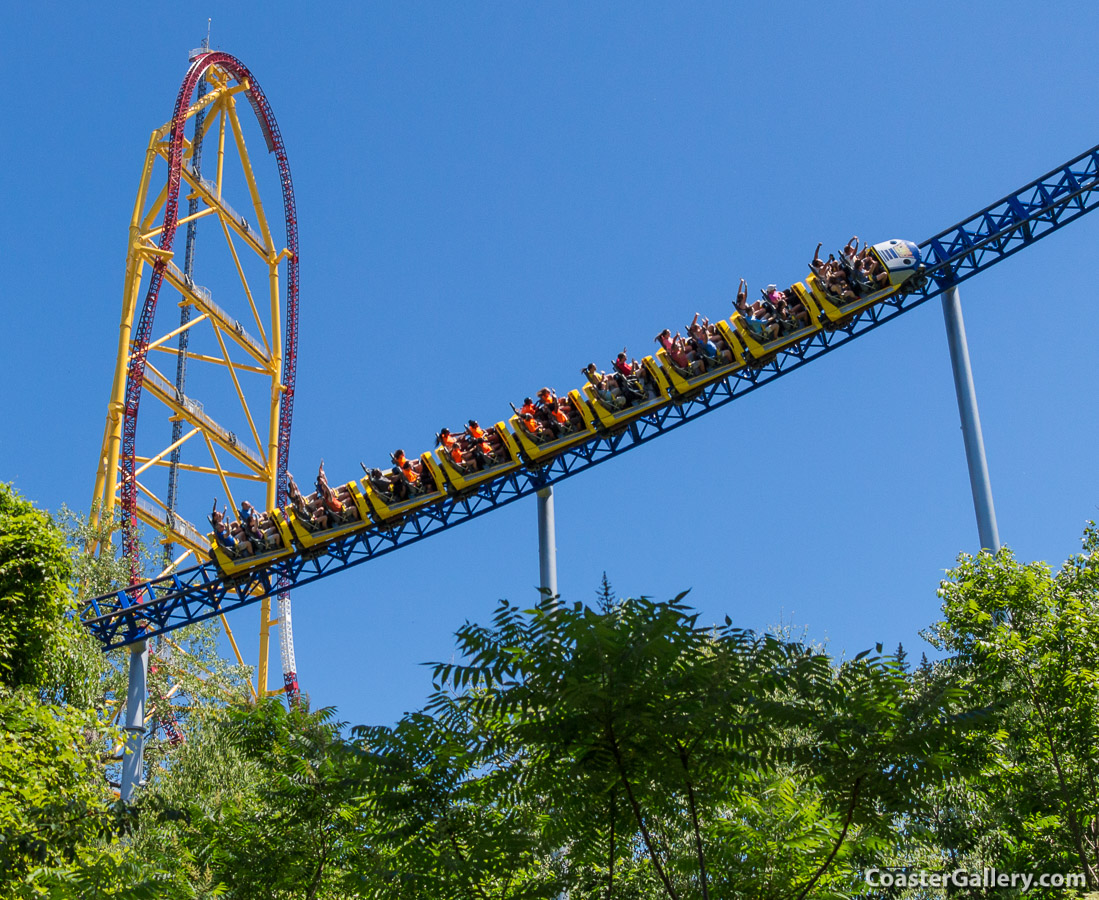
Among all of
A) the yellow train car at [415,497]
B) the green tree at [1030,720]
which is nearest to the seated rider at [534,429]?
the yellow train car at [415,497]

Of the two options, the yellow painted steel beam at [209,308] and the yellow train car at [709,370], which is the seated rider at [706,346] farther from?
the yellow painted steel beam at [209,308]

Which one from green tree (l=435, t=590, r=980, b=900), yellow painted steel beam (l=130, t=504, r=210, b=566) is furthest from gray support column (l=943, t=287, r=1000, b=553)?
yellow painted steel beam (l=130, t=504, r=210, b=566)

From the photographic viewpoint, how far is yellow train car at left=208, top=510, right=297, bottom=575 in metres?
19.2

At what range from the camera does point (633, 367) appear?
17.6 metres

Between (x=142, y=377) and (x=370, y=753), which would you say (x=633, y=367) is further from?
(x=142, y=377)

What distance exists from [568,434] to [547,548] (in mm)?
2082

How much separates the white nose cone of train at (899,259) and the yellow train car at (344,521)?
28.7 feet

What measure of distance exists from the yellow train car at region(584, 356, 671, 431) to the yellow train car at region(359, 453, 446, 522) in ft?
8.47

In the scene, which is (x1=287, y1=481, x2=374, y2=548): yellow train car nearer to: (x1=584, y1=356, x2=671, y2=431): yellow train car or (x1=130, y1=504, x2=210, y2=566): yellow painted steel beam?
(x1=584, y1=356, x2=671, y2=431): yellow train car

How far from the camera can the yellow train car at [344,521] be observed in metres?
18.6

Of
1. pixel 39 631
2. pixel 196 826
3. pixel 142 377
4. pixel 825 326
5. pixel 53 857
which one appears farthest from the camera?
pixel 142 377

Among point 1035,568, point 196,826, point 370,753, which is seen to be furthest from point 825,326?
point 370,753

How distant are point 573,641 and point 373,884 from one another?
198 cm

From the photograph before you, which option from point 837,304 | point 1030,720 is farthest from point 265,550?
point 1030,720
